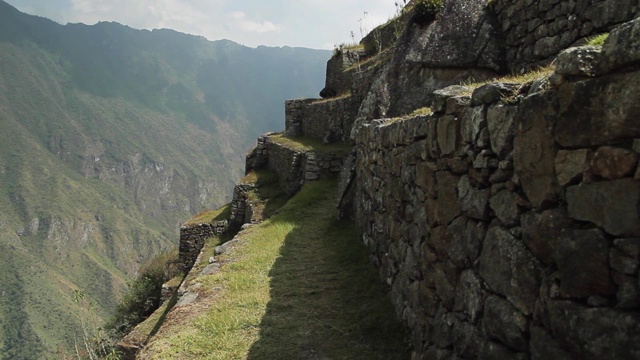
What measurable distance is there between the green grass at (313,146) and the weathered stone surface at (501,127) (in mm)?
15249

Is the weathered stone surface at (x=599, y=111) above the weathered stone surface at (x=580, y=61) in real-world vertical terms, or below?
below

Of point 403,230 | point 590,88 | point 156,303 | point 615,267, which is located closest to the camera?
point 615,267

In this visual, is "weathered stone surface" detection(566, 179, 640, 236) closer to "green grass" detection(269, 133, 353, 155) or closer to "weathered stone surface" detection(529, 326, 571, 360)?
"weathered stone surface" detection(529, 326, 571, 360)

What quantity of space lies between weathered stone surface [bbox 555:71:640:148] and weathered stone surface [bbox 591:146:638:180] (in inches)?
2.2

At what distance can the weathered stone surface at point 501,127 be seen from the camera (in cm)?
373

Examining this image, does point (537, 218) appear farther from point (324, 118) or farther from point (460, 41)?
point (324, 118)

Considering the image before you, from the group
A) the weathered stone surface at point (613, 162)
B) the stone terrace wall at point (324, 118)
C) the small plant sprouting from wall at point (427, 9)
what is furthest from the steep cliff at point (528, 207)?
the stone terrace wall at point (324, 118)

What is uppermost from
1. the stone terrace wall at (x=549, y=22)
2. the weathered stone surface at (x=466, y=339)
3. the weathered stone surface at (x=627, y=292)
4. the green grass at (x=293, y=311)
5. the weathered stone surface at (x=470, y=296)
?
the stone terrace wall at (x=549, y=22)

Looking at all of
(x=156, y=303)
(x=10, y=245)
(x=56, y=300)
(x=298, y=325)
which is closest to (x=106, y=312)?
(x=56, y=300)

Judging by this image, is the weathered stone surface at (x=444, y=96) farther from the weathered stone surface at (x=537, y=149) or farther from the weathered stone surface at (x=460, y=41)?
the weathered stone surface at (x=460, y=41)

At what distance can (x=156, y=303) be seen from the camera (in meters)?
21.0

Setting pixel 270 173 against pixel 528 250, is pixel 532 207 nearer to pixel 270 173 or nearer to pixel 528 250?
pixel 528 250

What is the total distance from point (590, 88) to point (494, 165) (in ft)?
4.03

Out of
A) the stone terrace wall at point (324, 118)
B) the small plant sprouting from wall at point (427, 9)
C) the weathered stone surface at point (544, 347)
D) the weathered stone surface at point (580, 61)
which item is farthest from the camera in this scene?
the stone terrace wall at point (324, 118)
